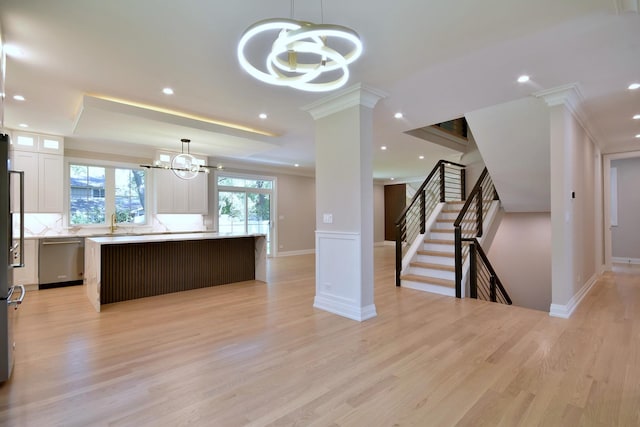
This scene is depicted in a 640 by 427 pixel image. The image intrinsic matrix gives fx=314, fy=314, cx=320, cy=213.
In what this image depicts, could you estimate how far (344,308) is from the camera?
3797mm

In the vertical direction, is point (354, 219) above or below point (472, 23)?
below

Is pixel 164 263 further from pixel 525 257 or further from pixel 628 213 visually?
pixel 628 213

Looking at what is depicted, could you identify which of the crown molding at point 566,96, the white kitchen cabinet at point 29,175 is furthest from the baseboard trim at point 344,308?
the white kitchen cabinet at point 29,175

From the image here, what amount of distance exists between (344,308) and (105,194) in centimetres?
564

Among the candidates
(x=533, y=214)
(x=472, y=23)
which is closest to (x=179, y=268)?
(x=472, y=23)

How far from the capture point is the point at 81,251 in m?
5.62

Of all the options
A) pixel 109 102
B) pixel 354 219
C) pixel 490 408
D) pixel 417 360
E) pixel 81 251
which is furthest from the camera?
pixel 81 251

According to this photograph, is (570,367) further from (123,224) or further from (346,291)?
(123,224)

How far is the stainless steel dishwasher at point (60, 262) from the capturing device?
527cm

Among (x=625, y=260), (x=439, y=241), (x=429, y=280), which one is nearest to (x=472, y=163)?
(x=439, y=241)

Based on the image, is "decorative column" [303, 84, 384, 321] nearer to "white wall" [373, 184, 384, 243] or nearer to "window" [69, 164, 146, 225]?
"window" [69, 164, 146, 225]

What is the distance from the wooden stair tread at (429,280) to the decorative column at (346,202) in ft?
5.21

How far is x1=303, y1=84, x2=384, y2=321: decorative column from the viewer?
3.68 meters

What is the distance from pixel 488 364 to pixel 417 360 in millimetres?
557
